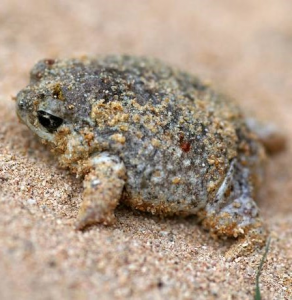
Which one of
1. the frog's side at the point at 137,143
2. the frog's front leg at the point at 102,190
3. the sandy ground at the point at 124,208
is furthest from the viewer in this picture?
the frog's side at the point at 137,143

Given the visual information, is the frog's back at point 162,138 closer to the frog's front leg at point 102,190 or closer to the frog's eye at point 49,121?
the frog's front leg at point 102,190

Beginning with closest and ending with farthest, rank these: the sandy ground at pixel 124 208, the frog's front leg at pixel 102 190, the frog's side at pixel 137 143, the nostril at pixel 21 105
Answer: the sandy ground at pixel 124 208, the frog's front leg at pixel 102 190, the frog's side at pixel 137 143, the nostril at pixel 21 105

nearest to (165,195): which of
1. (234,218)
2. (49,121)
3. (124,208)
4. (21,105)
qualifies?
(124,208)

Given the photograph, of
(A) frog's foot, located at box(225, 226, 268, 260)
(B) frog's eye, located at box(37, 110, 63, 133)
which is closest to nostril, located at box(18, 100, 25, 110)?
(B) frog's eye, located at box(37, 110, 63, 133)

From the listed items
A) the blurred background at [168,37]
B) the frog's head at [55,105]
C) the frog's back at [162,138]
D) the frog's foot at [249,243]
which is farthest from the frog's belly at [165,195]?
the blurred background at [168,37]

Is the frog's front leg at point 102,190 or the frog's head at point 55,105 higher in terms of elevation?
the frog's head at point 55,105

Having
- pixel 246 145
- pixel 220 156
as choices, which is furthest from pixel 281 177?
pixel 220 156

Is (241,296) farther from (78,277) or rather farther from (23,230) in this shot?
(23,230)
